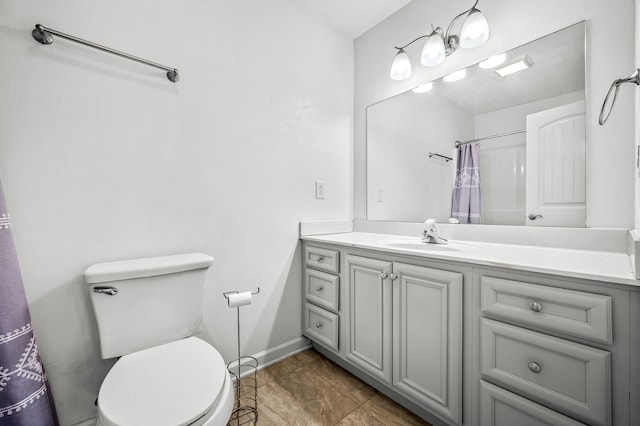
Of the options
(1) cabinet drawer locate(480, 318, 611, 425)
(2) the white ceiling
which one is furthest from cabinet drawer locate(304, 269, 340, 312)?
(2) the white ceiling

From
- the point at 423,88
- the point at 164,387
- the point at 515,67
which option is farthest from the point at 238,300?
the point at 515,67

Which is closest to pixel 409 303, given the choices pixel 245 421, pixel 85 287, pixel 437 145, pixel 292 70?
pixel 245 421

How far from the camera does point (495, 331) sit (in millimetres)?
953

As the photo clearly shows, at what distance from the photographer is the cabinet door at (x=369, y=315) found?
1334mm

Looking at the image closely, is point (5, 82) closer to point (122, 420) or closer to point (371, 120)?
point (122, 420)

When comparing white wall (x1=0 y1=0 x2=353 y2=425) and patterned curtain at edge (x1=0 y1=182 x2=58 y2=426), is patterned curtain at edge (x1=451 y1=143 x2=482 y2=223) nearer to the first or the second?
white wall (x1=0 y1=0 x2=353 y2=425)

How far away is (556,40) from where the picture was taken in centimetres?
128

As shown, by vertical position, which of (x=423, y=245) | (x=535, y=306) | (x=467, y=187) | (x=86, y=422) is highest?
(x=467, y=187)

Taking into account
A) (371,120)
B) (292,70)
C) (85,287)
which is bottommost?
(85,287)

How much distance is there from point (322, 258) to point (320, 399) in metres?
0.75

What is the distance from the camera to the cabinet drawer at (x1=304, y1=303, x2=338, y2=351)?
5.36ft

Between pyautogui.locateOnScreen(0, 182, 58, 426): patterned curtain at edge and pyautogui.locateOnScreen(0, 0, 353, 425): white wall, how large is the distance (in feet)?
0.53

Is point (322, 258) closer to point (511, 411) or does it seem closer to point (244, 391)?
point (244, 391)

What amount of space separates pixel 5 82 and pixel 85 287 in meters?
0.83
